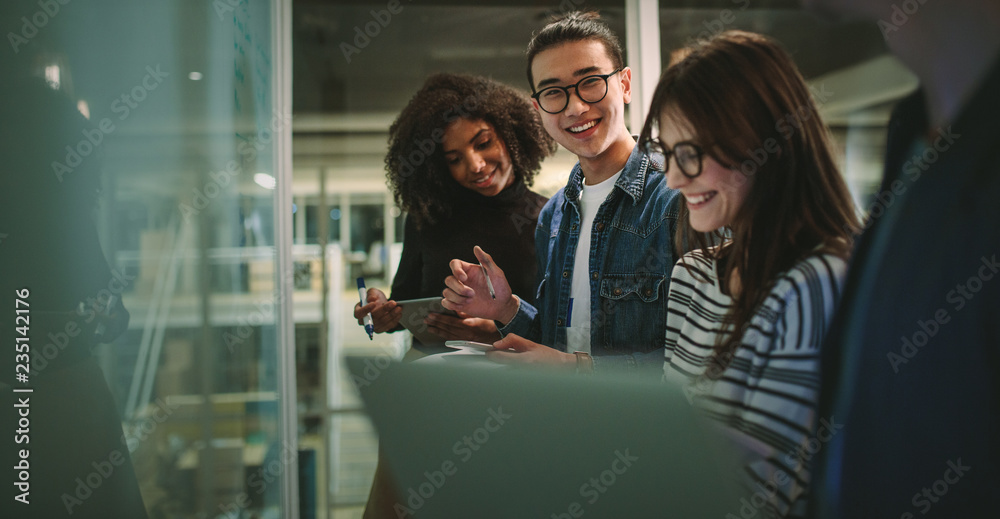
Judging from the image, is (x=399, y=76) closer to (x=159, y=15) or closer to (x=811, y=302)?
(x=159, y=15)

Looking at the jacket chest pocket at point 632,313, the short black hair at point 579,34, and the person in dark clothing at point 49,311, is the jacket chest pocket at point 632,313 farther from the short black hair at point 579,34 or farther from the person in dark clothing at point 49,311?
the person in dark clothing at point 49,311

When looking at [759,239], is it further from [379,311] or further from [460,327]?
[379,311]

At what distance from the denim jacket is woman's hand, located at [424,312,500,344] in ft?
0.88

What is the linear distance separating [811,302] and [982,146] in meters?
0.24

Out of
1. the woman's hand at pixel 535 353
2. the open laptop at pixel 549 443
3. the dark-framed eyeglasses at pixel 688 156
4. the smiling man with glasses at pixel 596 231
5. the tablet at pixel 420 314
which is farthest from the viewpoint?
the tablet at pixel 420 314

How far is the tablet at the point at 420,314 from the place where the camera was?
1603 millimetres

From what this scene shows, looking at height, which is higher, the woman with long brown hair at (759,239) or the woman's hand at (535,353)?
the woman with long brown hair at (759,239)

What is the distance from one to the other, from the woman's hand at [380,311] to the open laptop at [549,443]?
99 cm

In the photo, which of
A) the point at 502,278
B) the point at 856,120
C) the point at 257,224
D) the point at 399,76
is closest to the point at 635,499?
the point at 502,278

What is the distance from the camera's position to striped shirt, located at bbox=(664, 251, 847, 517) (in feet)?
2.40

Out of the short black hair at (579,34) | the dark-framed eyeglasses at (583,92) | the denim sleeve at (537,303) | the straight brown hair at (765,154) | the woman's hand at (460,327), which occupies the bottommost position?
the woman's hand at (460,327)

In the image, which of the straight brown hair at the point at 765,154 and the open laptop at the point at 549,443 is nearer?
the open laptop at the point at 549,443

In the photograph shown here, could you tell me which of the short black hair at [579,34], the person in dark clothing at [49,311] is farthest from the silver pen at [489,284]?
the person in dark clothing at [49,311]

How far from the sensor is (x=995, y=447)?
0.68 meters
